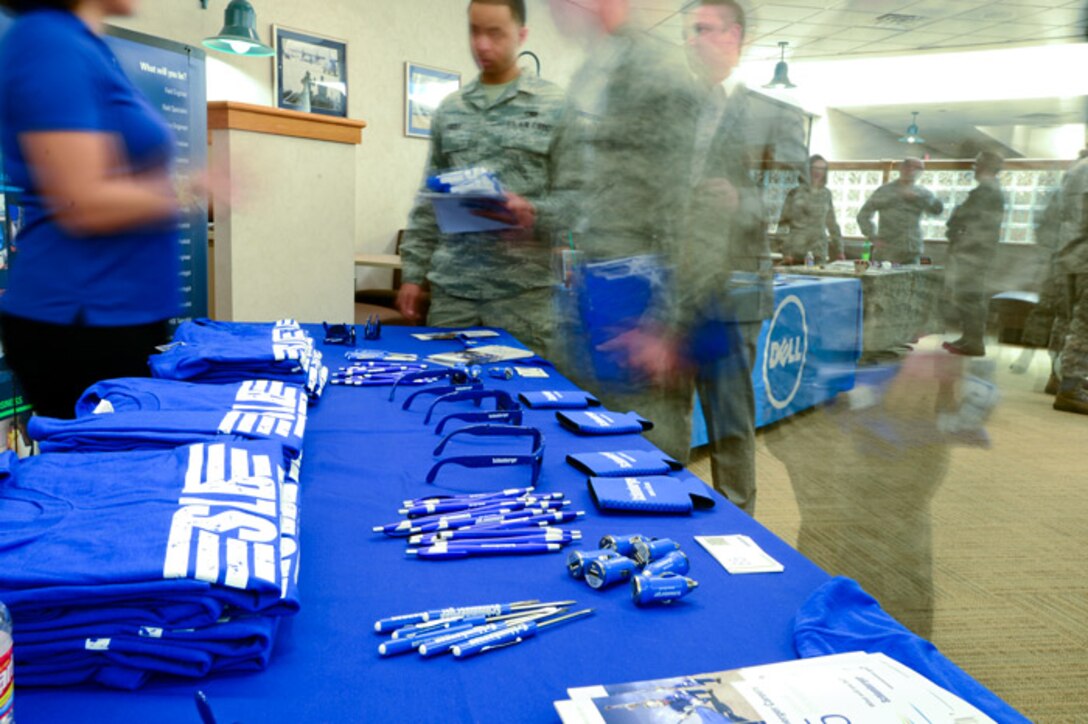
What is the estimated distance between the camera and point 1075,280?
0.61m

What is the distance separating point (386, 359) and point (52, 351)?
2.13ft

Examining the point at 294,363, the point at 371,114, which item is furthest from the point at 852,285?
the point at 371,114

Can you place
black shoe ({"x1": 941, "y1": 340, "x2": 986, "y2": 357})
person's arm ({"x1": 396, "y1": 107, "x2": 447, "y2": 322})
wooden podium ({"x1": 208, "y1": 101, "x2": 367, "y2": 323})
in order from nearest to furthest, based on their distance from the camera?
black shoe ({"x1": 941, "y1": 340, "x2": 986, "y2": 357}) < person's arm ({"x1": 396, "y1": 107, "x2": 447, "y2": 322}) < wooden podium ({"x1": 208, "y1": 101, "x2": 367, "y2": 323})

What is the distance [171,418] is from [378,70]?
14.6 feet

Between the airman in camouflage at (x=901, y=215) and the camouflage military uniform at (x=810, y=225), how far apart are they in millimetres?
52

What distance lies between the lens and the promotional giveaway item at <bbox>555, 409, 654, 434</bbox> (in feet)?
3.83

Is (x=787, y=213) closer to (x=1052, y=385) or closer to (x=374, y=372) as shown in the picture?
(x=1052, y=385)

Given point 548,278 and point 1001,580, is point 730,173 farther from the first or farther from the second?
point 1001,580

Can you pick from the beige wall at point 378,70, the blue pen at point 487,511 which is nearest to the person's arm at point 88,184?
the blue pen at point 487,511

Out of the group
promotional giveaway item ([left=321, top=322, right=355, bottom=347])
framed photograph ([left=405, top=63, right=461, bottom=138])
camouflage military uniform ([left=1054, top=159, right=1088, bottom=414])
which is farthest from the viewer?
framed photograph ([left=405, top=63, right=461, bottom=138])

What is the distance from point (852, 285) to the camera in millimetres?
807

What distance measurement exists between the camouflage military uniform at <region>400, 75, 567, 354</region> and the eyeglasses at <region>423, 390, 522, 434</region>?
756 mm

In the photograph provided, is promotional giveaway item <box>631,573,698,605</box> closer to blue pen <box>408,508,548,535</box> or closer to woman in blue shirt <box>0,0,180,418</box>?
blue pen <box>408,508,548,535</box>

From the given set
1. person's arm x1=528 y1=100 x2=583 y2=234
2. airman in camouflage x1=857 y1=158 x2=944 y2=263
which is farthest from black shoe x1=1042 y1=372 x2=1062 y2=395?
person's arm x1=528 y1=100 x2=583 y2=234
